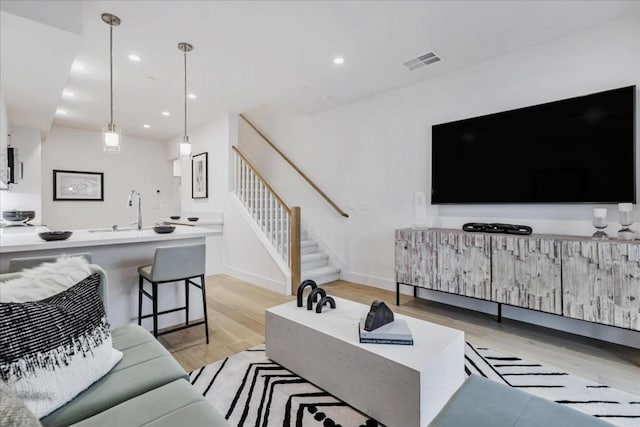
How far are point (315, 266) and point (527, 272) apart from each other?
279cm

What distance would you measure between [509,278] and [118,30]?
407cm

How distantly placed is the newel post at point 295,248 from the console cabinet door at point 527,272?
7.28 ft

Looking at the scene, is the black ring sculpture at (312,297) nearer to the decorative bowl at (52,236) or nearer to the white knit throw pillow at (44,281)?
the white knit throw pillow at (44,281)

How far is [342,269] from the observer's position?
473cm

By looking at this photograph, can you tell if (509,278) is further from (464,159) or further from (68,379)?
(68,379)

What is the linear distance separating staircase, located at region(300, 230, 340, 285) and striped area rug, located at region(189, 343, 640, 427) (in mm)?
2106

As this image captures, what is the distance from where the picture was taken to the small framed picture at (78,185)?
19.7 feet

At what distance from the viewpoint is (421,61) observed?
3.30m

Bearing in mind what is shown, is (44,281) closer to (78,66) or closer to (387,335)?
(387,335)

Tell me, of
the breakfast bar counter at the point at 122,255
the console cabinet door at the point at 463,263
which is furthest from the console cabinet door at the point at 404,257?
the breakfast bar counter at the point at 122,255

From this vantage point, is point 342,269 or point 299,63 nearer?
point 299,63

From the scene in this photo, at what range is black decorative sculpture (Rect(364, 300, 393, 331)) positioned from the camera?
1774 mm

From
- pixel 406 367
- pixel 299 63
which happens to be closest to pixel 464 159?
pixel 299 63

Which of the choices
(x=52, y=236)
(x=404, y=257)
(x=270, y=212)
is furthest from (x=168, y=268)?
(x=404, y=257)
